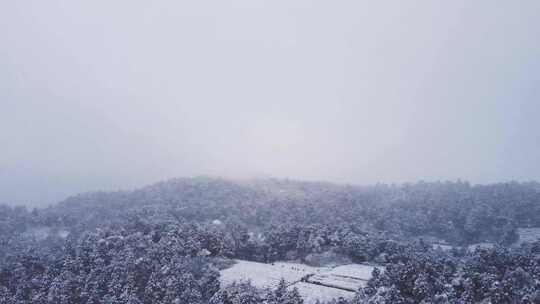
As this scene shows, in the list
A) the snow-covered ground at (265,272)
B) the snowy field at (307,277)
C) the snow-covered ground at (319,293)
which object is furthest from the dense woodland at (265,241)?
the snow-covered ground at (319,293)

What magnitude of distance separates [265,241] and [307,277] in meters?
19.4

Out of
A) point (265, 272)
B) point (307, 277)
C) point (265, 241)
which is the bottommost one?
point (265, 272)

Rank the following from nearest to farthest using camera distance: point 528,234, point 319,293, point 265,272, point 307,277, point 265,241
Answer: point 319,293, point 307,277, point 265,272, point 265,241, point 528,234

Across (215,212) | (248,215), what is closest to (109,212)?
(215,212)

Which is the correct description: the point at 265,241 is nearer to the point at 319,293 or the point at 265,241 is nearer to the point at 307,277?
the point at 307,277

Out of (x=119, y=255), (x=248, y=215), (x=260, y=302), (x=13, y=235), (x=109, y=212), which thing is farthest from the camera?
(x=109, y=212)

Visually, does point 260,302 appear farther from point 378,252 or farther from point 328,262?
point 378,252

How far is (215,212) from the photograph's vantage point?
481ft

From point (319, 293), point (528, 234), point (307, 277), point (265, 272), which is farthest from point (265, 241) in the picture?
point (528, 234)

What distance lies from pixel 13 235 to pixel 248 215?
245 ft

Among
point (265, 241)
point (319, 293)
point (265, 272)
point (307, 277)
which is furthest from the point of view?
point (265, 241)

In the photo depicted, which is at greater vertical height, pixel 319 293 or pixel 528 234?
pixel 528 234

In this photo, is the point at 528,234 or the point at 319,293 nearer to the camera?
the point at 319,293

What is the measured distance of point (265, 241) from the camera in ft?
301
